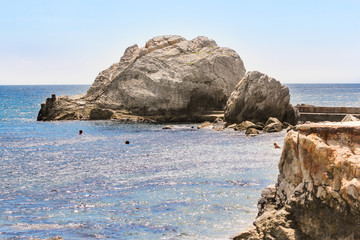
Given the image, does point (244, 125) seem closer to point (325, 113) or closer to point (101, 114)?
point (325, 113)

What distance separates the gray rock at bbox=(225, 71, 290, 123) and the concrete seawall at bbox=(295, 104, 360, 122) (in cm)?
505

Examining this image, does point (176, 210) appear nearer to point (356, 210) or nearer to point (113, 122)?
point (356, 210)

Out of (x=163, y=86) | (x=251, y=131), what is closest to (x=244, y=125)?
(x=251, y=131)

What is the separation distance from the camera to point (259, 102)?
57.6 meters

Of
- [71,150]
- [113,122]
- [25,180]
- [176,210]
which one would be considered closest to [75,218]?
[176,210]

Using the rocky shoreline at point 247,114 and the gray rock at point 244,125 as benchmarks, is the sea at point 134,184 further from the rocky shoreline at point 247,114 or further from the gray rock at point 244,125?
the rocky shoreline at point 247,114

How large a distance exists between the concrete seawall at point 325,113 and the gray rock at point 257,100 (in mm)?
5049

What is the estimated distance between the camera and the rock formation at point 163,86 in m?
69.7

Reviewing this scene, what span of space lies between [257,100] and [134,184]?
33199 mm

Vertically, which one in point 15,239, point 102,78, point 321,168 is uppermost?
point 102,78

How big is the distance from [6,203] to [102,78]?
2171 inches

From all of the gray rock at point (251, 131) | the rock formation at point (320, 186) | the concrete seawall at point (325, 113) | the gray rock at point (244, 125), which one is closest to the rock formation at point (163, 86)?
the concrete seawall at point (325, 113)

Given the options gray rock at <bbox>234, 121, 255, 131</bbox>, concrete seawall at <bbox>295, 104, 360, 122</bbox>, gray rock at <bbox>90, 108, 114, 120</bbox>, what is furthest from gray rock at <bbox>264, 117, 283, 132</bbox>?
gray rock at <bbox>90, 108, 114, 120</bbox>

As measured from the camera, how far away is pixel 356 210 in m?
10.6
